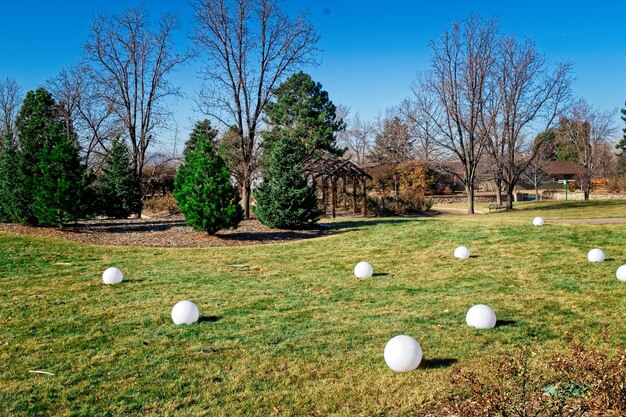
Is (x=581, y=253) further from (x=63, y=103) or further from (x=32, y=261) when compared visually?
(x=63, y=103)

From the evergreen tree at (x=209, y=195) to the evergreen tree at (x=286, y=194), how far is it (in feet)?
5.95

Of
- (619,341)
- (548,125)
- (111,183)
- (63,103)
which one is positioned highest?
(63,103)

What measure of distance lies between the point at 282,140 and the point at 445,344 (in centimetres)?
1280

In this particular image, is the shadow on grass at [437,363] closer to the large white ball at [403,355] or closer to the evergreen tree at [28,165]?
the large white ball at [403,355]

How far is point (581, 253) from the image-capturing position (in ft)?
33.7

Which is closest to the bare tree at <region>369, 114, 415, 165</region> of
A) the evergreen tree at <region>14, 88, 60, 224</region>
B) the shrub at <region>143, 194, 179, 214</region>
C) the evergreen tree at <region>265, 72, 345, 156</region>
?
the evergreen tree at <region>265, 72, 345, 156</region>

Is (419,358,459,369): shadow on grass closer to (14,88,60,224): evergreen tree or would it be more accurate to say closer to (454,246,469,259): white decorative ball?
(454,246,469,259): white decorative ball

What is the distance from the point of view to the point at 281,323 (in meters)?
6.09

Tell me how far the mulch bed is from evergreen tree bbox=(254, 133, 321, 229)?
449mm

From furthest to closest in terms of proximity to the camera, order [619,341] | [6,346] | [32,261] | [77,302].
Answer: [32,261], [77,302], [6,346], [619,341]

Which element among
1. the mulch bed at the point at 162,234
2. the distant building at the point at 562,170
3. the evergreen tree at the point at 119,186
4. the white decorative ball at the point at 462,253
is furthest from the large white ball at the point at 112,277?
the distant building at the point at 562,170

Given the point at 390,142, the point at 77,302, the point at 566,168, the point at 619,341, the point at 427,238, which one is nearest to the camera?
the point at 619,341

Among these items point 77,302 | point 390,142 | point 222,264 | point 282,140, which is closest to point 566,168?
point 390,142

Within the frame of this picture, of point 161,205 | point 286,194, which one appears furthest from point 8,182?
point 161,205
